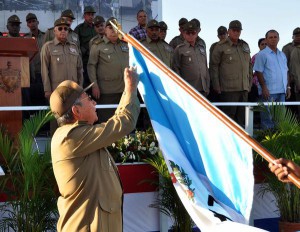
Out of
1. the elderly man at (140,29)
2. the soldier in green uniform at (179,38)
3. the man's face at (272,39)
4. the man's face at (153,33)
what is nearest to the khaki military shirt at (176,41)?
the soldier in green uniform at (179,38)

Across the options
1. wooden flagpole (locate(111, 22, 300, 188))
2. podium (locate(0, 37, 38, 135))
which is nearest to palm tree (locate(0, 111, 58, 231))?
podium (locate(0, 37, 38, 135))

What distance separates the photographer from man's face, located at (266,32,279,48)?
9.84 m

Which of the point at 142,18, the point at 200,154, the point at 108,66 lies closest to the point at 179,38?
the point at 142,18

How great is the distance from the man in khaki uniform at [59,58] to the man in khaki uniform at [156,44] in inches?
45.6

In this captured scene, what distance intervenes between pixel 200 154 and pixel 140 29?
5.20 m

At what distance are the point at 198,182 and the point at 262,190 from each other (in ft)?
8.98

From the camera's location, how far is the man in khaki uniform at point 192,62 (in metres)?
9.05

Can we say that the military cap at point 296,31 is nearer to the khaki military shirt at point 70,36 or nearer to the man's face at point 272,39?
the man's face at point 272,39

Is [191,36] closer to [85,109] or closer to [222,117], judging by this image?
[85,109]

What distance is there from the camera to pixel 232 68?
30.9ft

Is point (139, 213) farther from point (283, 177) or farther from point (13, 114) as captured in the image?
point (283, 177)

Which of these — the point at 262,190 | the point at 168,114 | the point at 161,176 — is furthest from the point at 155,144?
the point at 168,114

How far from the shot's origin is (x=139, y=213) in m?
6.77

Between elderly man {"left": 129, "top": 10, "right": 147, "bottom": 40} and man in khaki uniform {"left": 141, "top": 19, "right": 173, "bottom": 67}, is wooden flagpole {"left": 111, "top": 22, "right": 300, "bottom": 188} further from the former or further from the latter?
elderly man {"left": 129, "top": 10, "right": 147, "bottom": 40}
